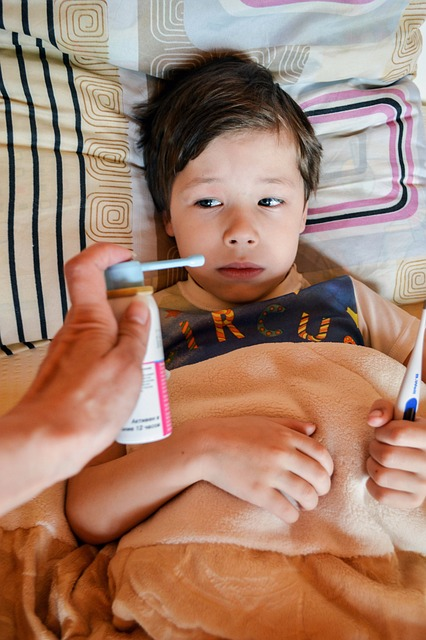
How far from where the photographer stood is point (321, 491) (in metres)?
0.92

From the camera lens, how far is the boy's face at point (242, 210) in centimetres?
123

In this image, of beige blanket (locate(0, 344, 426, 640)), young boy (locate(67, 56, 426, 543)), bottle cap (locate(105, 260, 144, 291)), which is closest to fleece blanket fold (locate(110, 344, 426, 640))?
beige blanket (locate(0, 344, 426, 640))

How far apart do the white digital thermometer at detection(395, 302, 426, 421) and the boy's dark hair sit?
617 millimetres

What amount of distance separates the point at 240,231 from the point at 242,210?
6 cm

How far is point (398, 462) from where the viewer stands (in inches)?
35.5

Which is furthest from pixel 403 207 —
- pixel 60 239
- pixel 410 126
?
pixel 60 239

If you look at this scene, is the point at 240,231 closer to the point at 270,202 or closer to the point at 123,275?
the point at 270,202

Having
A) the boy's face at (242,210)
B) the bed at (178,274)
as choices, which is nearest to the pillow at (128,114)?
the bed at (178,274)

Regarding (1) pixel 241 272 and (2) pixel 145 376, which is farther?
(1) pixel 241 272

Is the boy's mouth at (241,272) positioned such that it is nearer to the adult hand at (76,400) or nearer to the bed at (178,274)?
the bed at (178,274)

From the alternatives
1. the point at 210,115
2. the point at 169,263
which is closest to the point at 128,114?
the point at 210,115

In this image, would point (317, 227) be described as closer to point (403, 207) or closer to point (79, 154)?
point (403, 207)

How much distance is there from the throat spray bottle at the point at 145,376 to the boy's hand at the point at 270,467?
0.22 meters

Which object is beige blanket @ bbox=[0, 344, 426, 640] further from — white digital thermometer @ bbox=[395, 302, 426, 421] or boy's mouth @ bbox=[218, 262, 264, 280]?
boy's mouth @ bbox=[218, 262, 264, 280]
